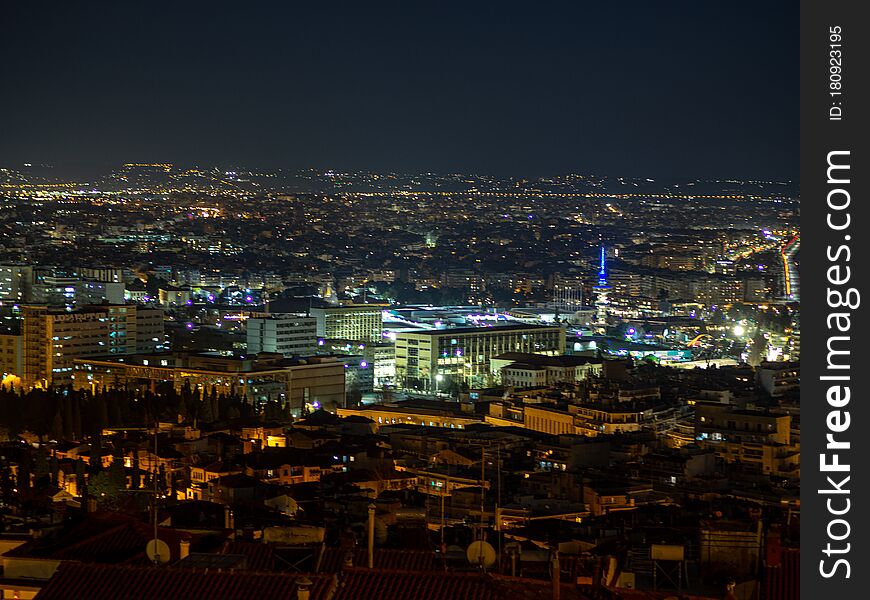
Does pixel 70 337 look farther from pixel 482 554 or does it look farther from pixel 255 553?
pixel 482 554

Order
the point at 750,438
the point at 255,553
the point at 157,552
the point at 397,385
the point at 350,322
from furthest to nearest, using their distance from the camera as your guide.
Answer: the point at 350,322 < the point at 397,385 < the point at 750,438 < the point at 255,553 < the point at 157,552

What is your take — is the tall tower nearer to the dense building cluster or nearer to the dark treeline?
the dense building cluster

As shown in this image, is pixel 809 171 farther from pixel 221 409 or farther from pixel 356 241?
pixel 356 241

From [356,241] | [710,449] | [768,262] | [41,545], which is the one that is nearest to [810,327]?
[41,545]

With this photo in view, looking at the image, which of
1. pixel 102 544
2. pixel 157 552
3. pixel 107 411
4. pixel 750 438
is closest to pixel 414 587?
pixel 157 552

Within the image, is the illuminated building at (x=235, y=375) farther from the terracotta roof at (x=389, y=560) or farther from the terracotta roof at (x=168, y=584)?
the terracotta roof at (x=168, y=584)

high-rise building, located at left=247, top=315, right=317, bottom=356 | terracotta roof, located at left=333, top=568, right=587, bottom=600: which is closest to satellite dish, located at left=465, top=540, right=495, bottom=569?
terracotta roof, located at left=333, top=568, right=587, bottom=600
